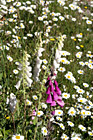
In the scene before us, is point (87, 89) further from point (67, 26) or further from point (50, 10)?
point (50, 10)

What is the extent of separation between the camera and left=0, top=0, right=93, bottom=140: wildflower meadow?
1.90 meters

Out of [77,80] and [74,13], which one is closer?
[77,80]

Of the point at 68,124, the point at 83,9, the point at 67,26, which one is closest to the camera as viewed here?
the point at 68,124

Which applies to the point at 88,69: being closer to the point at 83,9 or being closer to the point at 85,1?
the point at 83,9

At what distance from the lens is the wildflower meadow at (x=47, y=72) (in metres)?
1.90

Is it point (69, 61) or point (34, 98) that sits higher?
point (69, 61)

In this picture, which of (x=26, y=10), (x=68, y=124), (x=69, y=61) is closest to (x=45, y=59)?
(x=69, y=61)

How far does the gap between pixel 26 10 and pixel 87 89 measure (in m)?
2.15

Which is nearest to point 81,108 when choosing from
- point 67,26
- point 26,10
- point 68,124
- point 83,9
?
point 68,124

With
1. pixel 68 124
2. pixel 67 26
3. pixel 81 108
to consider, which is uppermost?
pixel 67 26

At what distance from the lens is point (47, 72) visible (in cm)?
195

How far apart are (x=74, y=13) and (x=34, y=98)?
2911 millimetres

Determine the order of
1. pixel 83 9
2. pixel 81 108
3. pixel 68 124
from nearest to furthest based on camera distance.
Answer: pixel 68 124, pixel 81 108, pixel 83 9

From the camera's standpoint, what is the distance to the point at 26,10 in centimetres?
497
